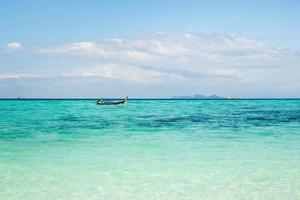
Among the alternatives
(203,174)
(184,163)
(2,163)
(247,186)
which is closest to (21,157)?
(2,163)

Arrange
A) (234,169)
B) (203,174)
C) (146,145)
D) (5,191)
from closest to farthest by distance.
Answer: (5,191), (203,174), (234,169), (146,145)

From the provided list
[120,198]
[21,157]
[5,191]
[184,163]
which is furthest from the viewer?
[21,157]

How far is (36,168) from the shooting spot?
9.92m

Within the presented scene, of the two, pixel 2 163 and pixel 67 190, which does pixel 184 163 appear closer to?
pixel 67 190

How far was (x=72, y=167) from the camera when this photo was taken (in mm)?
10086

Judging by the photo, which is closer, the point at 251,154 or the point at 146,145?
the point at 251,154

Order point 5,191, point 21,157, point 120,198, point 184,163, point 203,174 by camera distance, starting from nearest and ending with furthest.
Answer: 1. point 120,198
2. point 5,191
3. point 203,174
4. point 184,163
5. point 21,157

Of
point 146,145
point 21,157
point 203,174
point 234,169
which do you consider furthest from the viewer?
point 146,145

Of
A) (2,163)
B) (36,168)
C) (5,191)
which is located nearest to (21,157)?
(2,163)

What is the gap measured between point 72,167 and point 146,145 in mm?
4865

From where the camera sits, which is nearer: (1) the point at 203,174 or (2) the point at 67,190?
(2) the point at 67,190

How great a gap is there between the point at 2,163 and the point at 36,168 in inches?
56.4

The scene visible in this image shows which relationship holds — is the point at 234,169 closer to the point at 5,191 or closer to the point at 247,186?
the point at 247,186

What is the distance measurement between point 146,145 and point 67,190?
7018 mm
